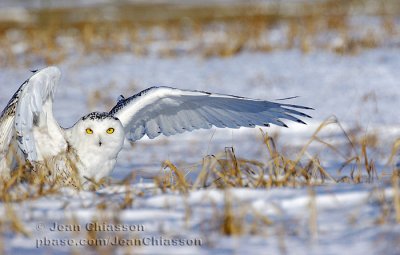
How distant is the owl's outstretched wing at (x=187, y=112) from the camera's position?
4457 mm

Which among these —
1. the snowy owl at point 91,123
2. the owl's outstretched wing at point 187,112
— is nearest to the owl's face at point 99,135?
the snowy owl at point 91,123

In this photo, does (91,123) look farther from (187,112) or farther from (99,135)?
(187,112)

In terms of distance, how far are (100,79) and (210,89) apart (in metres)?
1.68

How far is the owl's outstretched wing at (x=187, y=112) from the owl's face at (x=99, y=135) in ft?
1.15

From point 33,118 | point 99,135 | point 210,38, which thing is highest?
point 210,38

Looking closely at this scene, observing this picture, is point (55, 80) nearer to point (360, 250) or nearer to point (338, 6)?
point (360, 250)

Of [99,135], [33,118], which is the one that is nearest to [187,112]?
[99,135]

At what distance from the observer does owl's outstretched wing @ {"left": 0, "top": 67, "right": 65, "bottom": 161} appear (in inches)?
155

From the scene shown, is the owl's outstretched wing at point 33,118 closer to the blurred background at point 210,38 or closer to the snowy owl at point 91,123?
the snowy owl at point 91,123

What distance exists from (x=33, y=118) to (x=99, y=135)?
1.34 ft

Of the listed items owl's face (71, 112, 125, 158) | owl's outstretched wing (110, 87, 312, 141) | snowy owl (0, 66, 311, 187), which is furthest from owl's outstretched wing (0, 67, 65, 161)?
owl's outstretched wing (110, 87, 312, 141)

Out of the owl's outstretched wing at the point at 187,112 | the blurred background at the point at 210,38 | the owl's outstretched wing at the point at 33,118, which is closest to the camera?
the owl's outstretched wing at the point at 33,118

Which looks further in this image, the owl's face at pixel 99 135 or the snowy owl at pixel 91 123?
the owl's face at pixel 99 135

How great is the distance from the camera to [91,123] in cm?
412
